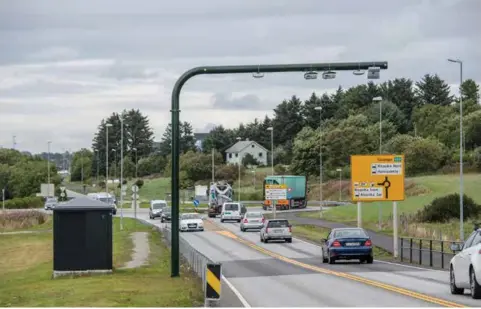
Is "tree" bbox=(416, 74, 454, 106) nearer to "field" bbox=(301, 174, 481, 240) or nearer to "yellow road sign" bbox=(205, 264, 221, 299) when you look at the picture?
"field" bbox=(301, 174, 481, 240)

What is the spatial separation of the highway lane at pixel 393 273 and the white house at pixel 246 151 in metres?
133

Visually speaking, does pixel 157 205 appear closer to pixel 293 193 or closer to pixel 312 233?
pixel 293 193

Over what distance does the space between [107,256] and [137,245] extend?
1947 centimetres

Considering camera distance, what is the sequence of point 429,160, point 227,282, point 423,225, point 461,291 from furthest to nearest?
point 429,160 < point 423,225 < point 227,282 < point 461,291

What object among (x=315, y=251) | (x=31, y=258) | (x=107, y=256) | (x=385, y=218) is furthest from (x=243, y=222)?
(x=107, y=256)

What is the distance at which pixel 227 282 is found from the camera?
27938 millimetres

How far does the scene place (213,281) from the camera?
1933 cm

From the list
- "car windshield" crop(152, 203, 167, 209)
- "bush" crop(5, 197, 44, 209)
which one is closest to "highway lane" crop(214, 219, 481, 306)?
"car windshield" crop(152, 203, 167, 209)

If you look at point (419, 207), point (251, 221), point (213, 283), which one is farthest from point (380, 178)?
point (419, 207)

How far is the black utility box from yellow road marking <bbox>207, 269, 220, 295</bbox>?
1040 cm

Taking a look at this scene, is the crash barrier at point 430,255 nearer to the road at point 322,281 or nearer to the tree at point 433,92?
the road at point 322,281

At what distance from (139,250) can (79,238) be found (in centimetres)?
1525

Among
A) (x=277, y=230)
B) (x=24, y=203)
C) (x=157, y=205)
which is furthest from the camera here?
(x=24, y=203)

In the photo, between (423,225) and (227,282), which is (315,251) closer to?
(423,225)
